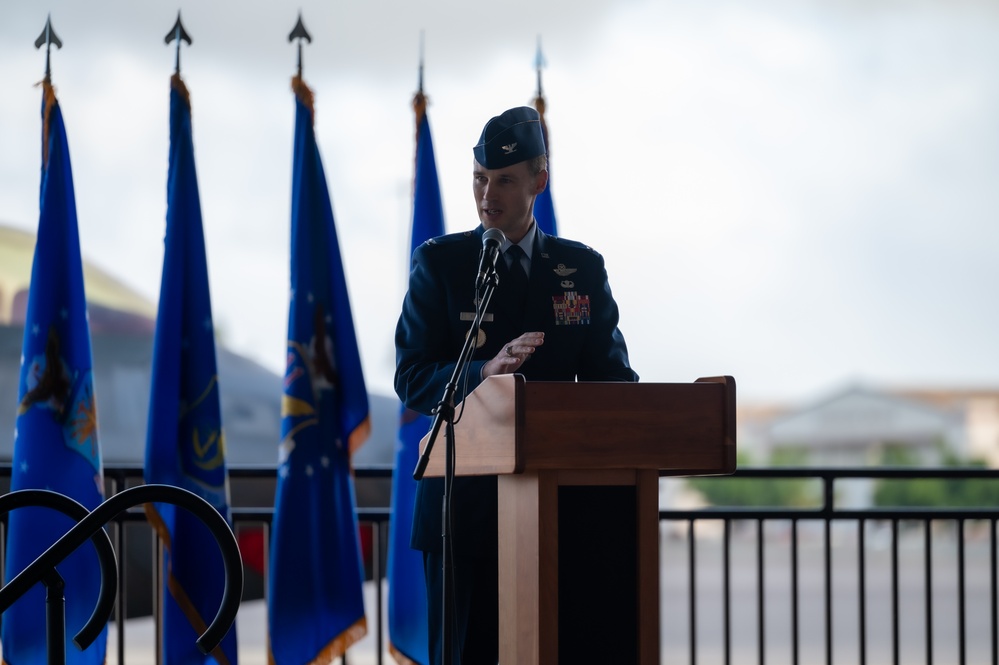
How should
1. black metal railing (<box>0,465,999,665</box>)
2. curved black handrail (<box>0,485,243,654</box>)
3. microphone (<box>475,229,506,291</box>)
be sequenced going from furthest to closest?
1. black metal railing (<box>0,465,999,665</box>)
2. microphone (<box>475,229,506,291</box>)
3. curved black handrail (<box>0,485,243,654</box>)

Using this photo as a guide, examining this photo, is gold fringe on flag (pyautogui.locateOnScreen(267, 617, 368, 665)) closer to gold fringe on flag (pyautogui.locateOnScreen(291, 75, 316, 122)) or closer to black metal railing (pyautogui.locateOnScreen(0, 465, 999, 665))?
black metal railing (pyautogui.locateOnScreen(0, 465, 999, 665))

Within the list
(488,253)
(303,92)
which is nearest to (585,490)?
(488,253)

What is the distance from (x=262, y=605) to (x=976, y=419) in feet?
84.2

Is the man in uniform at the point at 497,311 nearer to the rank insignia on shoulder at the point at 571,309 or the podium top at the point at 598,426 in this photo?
the rank insignia on shoulder at the point at 571,309

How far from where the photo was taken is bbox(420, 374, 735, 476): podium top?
1402 millimetres

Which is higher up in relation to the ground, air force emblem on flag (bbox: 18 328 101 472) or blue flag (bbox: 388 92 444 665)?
air force emblem on flag (bbox: 18 328 101 472)

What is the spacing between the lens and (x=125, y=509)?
3.21ft

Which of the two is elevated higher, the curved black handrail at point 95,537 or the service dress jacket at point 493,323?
the service dress jacket at point 493,323

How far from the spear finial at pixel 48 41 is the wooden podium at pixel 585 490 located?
2.14 metres

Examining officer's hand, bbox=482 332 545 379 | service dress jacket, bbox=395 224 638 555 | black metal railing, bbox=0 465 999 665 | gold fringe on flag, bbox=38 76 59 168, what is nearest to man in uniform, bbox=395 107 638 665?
service dress jacket, bbox=395 224 638 555

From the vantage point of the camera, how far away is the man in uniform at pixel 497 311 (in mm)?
1749

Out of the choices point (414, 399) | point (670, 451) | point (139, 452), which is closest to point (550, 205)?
point (414, 399)

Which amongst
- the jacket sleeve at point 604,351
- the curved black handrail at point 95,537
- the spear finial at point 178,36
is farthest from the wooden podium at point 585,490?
the spear finial at point 178,36

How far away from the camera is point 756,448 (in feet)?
98.2
